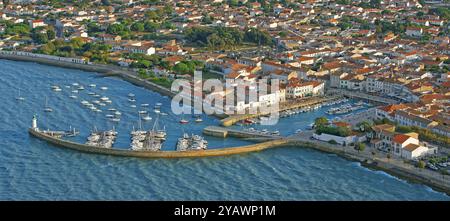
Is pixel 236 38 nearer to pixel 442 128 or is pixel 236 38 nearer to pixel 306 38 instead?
pixel 306 38

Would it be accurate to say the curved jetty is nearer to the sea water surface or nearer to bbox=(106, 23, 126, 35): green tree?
Result: the sea water surface

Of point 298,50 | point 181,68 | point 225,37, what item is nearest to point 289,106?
point 181,68

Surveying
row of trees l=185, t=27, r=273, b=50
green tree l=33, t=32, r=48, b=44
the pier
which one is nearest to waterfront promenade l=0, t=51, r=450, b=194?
the pier


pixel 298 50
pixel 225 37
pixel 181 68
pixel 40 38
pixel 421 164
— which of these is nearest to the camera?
pixel 421 164

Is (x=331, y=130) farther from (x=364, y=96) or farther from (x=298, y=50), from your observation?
(x=298, y=50)

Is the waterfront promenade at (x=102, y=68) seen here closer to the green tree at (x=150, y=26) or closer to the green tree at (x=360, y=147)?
the green tree at (x=150, y=26)

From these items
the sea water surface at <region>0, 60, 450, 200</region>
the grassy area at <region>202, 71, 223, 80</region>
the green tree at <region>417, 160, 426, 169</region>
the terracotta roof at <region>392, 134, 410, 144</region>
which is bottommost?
the sea water surface at <region>0, 60, 450, 200</region>
